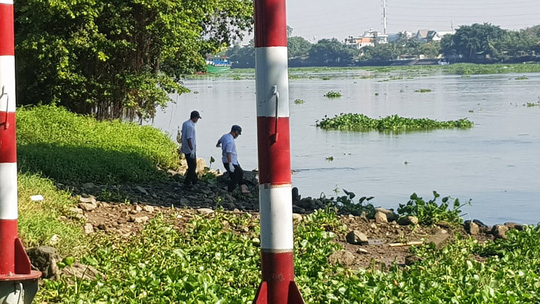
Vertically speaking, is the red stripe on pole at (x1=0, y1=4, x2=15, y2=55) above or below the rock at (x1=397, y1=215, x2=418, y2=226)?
above

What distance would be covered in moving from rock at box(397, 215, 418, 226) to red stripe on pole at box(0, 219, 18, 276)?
895 centimetres

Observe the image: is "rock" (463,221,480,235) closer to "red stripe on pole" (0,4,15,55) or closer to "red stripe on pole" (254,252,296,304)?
"red stripe on pole" (0,4,15,55)

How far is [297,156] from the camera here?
94.3 ft

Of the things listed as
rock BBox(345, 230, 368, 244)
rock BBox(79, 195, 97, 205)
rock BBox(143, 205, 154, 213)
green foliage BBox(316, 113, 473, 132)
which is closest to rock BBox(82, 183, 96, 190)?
rock BBox(79, 195, 97, 205)

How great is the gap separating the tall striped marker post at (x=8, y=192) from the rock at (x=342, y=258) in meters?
4.69

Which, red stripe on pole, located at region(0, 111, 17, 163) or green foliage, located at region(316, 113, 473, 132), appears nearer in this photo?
red stripe on pole, located at region(0, 111, 17, 163)

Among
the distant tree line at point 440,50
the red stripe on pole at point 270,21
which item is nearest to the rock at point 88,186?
the red stripe on pole at point 270,21

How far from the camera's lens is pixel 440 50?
167375 millimetres

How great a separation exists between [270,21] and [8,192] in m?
2.91

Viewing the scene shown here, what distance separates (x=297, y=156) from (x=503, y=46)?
4848 inches

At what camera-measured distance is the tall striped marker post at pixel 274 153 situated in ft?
15.6

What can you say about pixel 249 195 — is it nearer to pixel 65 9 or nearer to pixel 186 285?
pixel 65 9

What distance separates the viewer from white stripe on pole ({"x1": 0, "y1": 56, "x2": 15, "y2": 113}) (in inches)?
265

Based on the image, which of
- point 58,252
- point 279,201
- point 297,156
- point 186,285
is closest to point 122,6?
point 297,156
